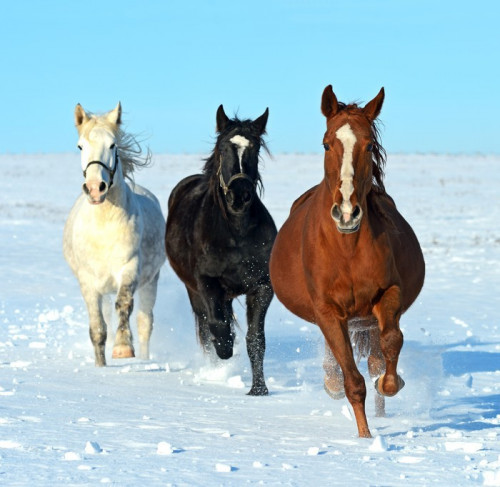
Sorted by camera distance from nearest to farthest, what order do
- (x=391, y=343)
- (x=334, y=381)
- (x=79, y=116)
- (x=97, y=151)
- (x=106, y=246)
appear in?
(x=391, y=343) < (x=334, y=381) < (x=97, y=151) < (x=106, y=246) < (x=79, y=116)

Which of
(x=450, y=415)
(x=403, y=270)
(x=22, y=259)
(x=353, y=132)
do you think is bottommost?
(x=22, y=259)

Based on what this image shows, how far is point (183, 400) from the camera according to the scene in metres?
6.75

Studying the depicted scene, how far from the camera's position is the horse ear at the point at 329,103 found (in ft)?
17.6

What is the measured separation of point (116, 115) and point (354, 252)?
422 cm

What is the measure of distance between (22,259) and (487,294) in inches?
318

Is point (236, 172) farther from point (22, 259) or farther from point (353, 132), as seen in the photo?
point (22, 259)

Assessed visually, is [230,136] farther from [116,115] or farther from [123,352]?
[123,352]

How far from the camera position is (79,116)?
870 cm

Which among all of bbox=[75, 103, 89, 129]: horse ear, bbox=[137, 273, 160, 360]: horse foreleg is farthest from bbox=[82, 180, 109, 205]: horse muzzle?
bbox=[137, 273, 160, 360]: horse foreleg

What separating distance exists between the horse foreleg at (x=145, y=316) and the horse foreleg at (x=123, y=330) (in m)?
1.07

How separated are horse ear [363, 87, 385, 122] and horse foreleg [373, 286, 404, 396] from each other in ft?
3.25

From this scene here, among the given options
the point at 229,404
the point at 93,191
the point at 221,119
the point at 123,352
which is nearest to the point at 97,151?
the point at 93,191

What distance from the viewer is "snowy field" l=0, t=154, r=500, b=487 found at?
4316 millimetres

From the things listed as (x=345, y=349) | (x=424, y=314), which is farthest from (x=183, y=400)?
(x=424, y=314)
